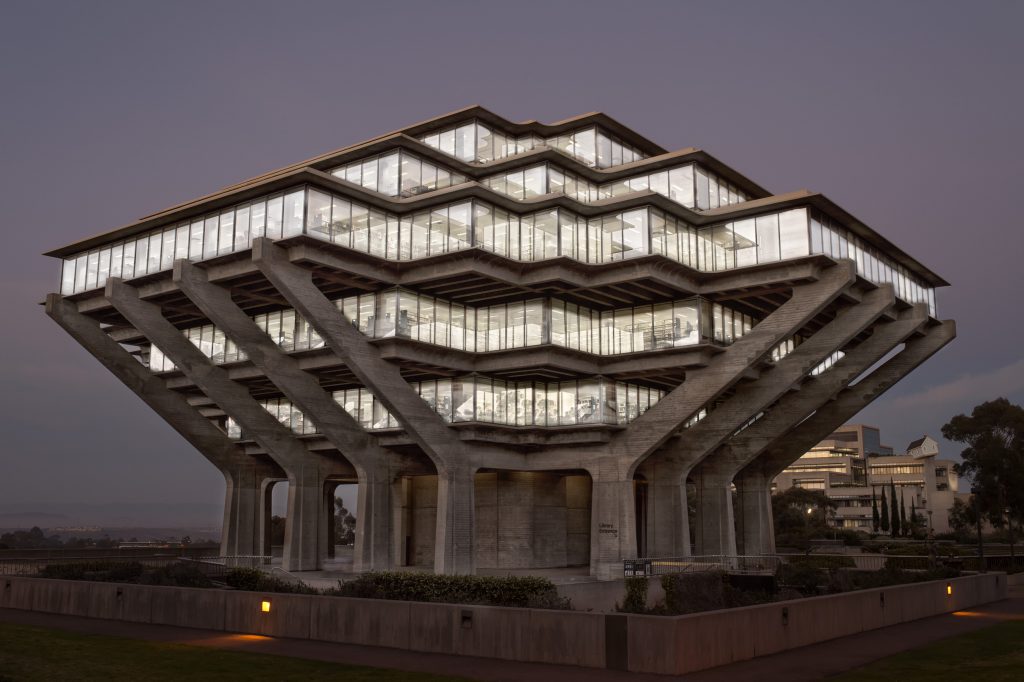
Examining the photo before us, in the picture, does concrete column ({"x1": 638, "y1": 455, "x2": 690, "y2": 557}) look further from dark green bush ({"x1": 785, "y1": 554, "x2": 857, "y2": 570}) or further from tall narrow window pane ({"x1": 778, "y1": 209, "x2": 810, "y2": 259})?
tall narrow window pane ({"x1": 778, "y1": 209, "x2": 810, "y2": 259})

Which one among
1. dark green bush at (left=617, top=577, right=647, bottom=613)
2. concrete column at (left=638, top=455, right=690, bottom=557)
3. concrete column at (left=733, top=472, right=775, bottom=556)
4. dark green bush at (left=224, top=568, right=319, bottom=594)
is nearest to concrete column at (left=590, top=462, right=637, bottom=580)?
concrete column at (left=638, top=455, right=690, bottom=557)

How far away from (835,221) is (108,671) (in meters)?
39.9

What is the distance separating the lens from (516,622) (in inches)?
775

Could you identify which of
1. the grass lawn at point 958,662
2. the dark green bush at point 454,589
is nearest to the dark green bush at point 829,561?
the grass lawn at point 958,662

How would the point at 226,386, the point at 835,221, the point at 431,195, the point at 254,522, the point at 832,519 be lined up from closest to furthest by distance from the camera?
the point at 431,195
the point at 835,221
the point at 226,386
the point at 254,522
the point at 832,519

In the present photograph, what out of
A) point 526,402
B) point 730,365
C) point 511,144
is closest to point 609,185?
point 511,144

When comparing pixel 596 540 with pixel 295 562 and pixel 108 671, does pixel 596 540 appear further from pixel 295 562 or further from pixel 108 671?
pixel 108 671

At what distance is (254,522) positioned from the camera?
62062 mm

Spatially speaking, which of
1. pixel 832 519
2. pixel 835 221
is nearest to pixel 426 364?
pixel 835 221

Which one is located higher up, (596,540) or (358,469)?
(358,469)

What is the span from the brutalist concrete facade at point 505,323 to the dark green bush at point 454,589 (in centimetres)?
1974

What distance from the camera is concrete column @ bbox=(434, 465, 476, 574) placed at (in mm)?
47906

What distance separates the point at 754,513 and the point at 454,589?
4091 centimetres

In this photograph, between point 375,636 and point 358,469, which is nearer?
point 375,636
